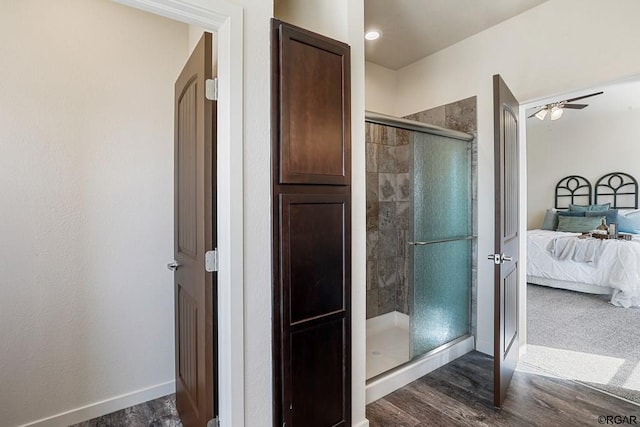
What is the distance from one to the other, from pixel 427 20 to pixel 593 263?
3.88 m

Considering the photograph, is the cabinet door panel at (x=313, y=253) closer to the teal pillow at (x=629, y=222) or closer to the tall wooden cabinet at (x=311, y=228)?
the tall wooden cabinet at (x=311, y=228)

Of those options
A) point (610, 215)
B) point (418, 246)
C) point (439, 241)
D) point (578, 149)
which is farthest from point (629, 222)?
point (418, 246)

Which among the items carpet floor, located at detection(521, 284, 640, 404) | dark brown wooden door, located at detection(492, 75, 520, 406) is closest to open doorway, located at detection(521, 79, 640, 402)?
carpet floor, located at detection(521, 284, 640, 404)

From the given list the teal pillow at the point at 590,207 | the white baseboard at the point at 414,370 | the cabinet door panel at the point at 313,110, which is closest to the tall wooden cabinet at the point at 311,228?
the cabinet door panel at the point at 313,110

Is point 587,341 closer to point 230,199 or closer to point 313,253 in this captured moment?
point 313,253

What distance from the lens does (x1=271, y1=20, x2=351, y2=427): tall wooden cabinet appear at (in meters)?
1.46

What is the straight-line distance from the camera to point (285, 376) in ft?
4.84

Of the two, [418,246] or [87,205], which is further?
[418,246]

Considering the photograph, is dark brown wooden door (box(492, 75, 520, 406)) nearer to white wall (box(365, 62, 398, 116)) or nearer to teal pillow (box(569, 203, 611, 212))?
white wall (box(365, 62, 398, 116))

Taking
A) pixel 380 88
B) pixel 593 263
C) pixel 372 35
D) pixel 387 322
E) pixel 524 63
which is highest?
pixel 372 35

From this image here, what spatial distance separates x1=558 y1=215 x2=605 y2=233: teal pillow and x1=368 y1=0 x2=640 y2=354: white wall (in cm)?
377

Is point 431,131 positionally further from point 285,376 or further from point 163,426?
point 163,426

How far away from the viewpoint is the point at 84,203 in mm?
1972

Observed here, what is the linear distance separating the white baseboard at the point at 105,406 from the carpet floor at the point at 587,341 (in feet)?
8.89
